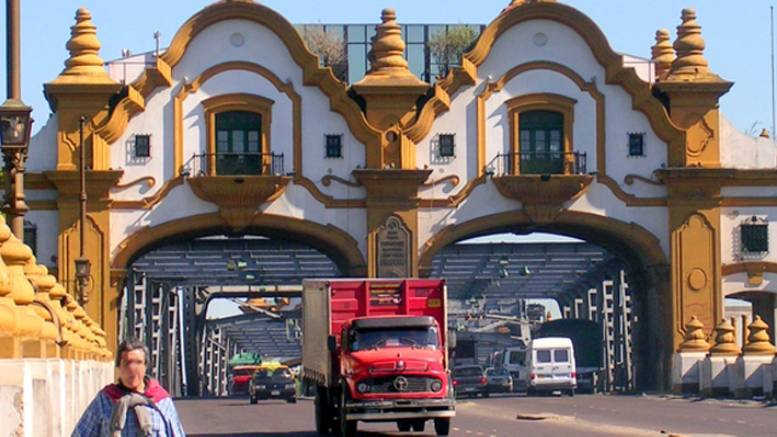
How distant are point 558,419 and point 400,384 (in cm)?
1038

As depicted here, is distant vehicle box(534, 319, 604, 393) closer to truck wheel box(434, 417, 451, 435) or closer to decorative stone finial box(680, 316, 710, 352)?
decorative stone finial box(680, 316, 710, 352)

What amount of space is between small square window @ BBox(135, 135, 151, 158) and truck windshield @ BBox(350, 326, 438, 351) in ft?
109

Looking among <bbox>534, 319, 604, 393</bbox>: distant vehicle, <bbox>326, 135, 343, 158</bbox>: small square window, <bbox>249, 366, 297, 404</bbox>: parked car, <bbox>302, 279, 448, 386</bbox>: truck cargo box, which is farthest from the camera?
<bbox>534, 319, 604, 393</bbox>: distant vehicle

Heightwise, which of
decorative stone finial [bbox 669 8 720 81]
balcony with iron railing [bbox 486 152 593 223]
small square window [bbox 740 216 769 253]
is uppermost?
decorative stone finial [bbox 669 8 720 81]

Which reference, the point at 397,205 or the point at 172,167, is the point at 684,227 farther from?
the point at 172,167

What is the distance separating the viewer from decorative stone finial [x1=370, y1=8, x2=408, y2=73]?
68125 mm

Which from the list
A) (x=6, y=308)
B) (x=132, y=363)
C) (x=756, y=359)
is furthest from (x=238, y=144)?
(x=132, y=363)

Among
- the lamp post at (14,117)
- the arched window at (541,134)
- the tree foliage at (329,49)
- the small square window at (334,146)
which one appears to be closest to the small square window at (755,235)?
the arched window at (541,134)

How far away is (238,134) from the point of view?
6856cm

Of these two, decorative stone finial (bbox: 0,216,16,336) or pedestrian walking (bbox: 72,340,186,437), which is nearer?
pedestrian walking (bbox: 72,340,186,437)

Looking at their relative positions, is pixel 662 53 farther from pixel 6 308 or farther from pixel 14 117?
pixel 6 308

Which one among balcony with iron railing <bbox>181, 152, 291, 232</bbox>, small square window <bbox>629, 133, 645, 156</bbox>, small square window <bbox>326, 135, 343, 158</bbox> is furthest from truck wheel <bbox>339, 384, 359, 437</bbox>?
small square window <bbox>629, 133, 645, 156</bbox>

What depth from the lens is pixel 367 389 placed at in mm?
34781

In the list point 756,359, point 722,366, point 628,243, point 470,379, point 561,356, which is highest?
point 628,243
